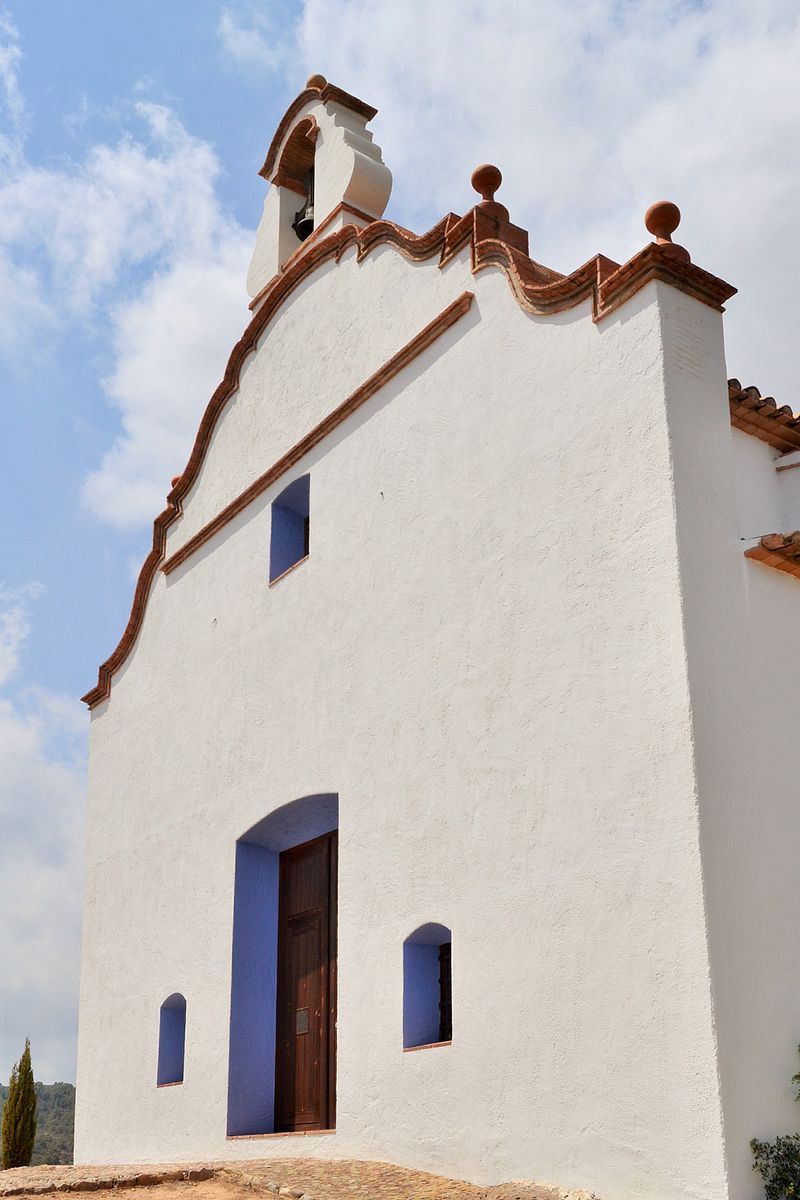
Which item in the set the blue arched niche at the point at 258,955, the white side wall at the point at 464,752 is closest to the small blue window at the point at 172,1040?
the white side wall at the point at 464,752

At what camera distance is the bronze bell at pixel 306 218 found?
13.4 meters

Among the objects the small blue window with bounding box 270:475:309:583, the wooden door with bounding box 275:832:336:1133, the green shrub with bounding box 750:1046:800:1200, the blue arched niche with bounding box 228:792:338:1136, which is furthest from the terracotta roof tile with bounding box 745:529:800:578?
the small blue window with bounding box 270:475:309:583

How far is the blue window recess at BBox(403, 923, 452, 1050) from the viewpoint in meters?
8.61

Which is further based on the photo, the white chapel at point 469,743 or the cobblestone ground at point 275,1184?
the cobblestone ground at point 275,1184

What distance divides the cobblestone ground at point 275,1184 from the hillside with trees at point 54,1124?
1700 cm

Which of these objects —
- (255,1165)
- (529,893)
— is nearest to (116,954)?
(255,1165)

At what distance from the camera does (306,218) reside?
13.4 m

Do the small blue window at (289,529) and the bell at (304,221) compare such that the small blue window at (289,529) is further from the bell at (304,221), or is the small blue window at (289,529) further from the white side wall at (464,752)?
the bell at (304,221)

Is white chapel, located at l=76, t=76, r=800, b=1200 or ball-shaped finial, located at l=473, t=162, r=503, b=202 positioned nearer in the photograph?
white chapel, located at l=76, t=76, r=800, b=1200

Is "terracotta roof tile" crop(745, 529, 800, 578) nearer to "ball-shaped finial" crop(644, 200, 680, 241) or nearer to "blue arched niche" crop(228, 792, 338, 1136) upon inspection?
"ball-shaped finial" crop(644, 200, 680, 241)

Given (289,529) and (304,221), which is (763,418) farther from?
(304,221)

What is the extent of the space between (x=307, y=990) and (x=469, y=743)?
322cm

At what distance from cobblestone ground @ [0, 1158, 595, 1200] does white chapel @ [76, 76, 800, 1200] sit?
215 mm

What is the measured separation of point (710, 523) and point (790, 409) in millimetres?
1555
